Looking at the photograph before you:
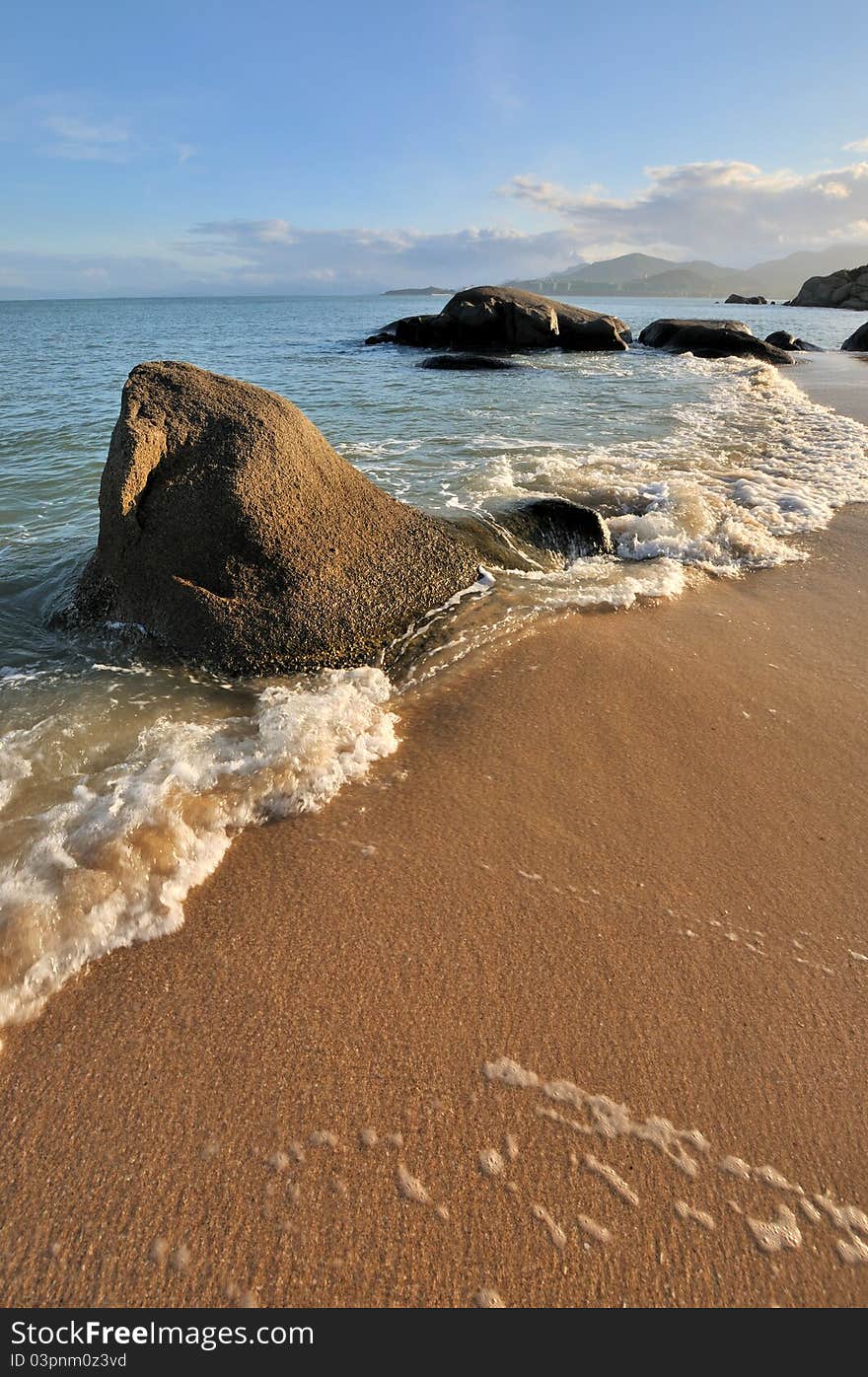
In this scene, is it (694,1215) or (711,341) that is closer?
(694,1215)

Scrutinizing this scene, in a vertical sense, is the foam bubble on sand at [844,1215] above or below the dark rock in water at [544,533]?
below

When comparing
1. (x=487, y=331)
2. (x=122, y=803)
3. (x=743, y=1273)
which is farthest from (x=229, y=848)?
(x=487, y=331)

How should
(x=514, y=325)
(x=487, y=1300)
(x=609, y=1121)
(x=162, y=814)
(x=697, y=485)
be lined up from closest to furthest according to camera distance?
(x=487, y=1300) < (x=609, y=1121) < (x=162, y=814) < (x=697, y=485) < (x=514, y=325)

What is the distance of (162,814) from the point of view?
274 cm

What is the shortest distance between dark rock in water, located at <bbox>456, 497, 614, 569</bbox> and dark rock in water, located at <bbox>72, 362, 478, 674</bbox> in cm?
94

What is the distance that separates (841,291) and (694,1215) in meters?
74.0

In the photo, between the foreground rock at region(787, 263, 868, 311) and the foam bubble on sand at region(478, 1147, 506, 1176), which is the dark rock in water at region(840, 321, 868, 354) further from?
the foreground rock at region(787, 263, 868, 311)

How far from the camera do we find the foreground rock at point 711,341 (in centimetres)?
2289

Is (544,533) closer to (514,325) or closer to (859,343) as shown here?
(514,325)

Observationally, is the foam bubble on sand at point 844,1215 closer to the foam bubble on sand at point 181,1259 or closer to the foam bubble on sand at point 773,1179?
the foam bubble on sand at point 773,1179

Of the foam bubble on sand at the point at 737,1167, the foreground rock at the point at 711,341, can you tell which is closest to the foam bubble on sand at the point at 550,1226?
the foam bubble on sand at the point at 737,1167

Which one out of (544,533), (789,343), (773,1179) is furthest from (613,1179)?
(789,343)

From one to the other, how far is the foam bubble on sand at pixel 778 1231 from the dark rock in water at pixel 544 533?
433 centimetres

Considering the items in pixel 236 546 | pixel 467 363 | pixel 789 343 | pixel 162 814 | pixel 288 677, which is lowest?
pixel 162 814
